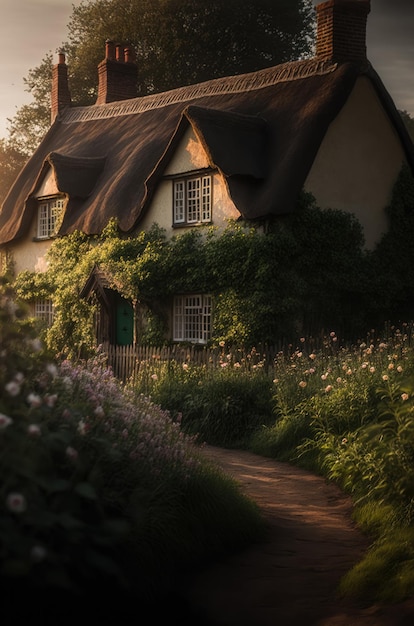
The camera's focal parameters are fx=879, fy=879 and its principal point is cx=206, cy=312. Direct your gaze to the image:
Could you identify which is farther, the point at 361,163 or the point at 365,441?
the point at 361,163

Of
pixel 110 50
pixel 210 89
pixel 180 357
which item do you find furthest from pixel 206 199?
pixel 110 50

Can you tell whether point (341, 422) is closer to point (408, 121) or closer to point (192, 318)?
point (192, 318)

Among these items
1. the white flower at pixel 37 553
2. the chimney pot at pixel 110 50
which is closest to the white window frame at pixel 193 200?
the chimney pot at pixel 110 50

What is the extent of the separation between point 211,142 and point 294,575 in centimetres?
1581

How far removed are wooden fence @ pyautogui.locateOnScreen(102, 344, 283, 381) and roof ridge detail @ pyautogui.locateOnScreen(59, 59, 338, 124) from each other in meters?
7.82

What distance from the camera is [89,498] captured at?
5.73 m

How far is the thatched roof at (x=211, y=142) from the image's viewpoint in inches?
832

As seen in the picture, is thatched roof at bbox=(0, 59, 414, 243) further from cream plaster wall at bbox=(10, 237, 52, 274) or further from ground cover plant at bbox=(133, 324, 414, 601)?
ground cover plant at bbox=(133, 324, 414, 601)

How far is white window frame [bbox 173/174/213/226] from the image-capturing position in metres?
22.5

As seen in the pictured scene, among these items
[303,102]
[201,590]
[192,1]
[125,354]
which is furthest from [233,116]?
[192,1]

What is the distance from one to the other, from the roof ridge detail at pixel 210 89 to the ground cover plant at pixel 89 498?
51.9 feet

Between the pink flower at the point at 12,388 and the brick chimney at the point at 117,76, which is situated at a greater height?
the brick chimney at the point at 117,76

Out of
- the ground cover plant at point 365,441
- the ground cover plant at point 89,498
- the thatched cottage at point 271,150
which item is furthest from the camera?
the thatched cottage at point 271,150

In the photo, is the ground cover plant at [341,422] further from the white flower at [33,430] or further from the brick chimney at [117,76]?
the brick chimney at [117,76]
